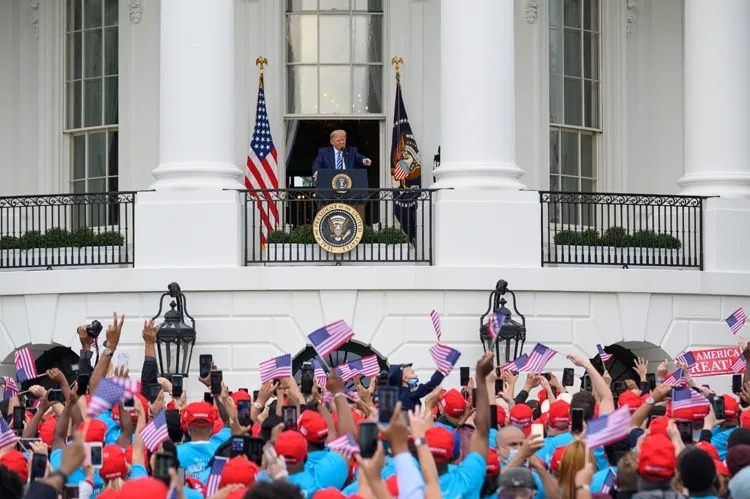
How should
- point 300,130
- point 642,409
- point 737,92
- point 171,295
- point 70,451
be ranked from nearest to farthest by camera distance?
point 70,451
point 642,409
point 171,295
point 737,92
point 300,130

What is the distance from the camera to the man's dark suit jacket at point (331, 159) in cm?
2750

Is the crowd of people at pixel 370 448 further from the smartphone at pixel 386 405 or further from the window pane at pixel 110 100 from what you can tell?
the window pane at pixel 110 100

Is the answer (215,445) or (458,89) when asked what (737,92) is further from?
(215,445)

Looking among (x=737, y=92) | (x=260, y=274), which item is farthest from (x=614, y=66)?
(x=260, y=274)

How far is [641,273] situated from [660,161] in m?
4.71

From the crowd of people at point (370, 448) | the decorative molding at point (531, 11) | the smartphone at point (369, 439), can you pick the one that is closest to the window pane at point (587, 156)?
the decorative molding at point (531, 11)

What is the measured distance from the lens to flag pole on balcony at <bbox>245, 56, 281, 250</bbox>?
26.6 metres

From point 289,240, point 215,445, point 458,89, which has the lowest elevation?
point 215,445

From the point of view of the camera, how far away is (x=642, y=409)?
14.8 m

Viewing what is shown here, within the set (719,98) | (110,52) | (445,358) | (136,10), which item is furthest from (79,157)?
(445,358)

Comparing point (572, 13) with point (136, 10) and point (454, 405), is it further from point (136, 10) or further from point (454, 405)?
point (454, 405)

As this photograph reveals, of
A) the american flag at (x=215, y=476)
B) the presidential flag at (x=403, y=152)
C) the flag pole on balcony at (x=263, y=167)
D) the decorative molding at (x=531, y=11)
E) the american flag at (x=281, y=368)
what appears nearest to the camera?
the american flag at (x=215, y=476)

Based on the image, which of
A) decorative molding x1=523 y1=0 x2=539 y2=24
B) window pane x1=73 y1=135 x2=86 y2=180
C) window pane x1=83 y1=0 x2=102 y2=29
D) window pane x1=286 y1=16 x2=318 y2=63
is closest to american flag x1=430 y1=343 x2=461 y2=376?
window pane x1=286 y1=16 x2=318 y2=63

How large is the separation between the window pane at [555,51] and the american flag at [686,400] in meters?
15.2
